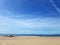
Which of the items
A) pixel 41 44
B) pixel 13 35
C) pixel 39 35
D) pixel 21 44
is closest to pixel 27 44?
pixel 21 44

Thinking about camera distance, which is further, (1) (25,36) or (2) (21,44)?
(1) (25,36)

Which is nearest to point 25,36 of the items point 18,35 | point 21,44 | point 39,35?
point 18,35

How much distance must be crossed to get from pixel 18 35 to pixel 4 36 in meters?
0.62

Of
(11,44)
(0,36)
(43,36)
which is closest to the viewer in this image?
(11,44)

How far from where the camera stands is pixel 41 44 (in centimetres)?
407

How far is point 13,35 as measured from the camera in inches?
216

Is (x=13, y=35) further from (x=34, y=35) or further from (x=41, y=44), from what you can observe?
(x=41, y=44)

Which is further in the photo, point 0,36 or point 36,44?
point 0,36

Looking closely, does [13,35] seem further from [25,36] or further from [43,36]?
[43,36]

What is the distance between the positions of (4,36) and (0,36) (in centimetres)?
32

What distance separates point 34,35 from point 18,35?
0.74 m

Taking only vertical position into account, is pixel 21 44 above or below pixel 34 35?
below

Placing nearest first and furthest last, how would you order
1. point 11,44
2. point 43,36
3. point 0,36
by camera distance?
point 11,44, point 0,36, point 43,36

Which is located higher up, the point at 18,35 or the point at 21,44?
the point at 18,35
